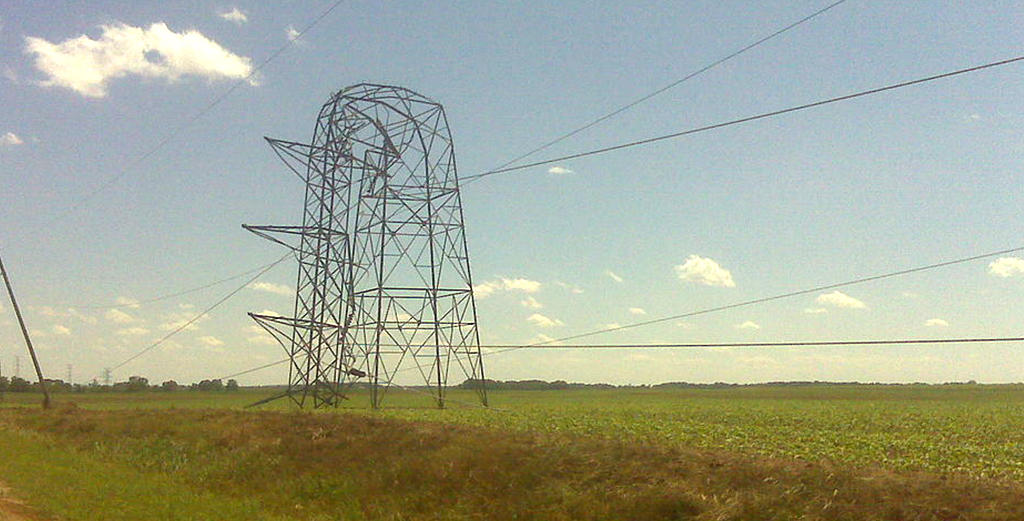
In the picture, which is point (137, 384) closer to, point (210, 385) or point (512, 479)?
point (210, 385)

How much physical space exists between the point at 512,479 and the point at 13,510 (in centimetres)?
1040

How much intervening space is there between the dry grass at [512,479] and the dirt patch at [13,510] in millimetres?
4960

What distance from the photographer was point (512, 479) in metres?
19.7

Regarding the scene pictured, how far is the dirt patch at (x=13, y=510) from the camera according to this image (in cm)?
1789

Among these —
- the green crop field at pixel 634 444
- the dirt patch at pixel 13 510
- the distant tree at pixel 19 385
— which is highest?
the distant tree at pixel 19 385

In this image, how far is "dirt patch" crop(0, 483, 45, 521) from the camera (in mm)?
17891

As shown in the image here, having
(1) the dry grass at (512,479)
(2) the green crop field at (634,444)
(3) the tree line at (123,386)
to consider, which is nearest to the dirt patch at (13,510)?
(2) the green crop field at (634,444)

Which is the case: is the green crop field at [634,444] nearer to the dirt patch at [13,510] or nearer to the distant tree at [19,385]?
the dirt patch at [13,510]

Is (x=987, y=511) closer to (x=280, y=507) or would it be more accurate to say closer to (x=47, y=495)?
(x=280, y=507)

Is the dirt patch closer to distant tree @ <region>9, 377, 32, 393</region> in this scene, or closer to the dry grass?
the dry grass

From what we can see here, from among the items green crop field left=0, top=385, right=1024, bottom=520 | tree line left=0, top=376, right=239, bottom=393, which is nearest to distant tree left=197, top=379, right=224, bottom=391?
tree line left=0, top=376, right=239, bottom=393

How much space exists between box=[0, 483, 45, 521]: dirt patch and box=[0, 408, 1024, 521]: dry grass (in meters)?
4.96

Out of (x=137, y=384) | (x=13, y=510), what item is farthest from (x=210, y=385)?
(x=13, y=510)

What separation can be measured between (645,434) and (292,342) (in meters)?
28.1
